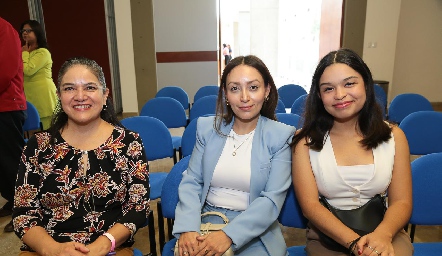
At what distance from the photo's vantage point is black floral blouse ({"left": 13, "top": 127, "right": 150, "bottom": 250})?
4.82ft

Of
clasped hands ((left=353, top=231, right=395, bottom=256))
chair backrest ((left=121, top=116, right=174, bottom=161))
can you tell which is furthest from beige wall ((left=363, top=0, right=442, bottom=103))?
clasped hands ((left=353, top=231, right=395, bottom=256))

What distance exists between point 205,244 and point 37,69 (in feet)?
10.1

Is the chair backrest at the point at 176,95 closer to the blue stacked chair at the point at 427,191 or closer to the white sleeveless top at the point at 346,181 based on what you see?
the white sleeveless top at the point at 346,181

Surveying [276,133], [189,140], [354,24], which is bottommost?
[189,140]

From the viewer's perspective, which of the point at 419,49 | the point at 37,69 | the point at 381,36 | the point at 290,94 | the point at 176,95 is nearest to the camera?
the point at 37,69

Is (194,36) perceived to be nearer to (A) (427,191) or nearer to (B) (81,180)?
(B) (81,180)

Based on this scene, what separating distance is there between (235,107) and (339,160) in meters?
0.55

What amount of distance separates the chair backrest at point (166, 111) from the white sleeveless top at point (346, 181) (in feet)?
8.04

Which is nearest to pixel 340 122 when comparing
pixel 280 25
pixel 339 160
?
pixel 339 160

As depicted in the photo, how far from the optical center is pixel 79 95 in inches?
58.2

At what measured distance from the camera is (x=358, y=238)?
A: 4.47ft

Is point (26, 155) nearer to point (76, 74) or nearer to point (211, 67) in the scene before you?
point (76, 74)

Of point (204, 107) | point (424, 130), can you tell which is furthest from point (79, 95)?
point (424, 130)

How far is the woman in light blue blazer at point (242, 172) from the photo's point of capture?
1.49 metres
